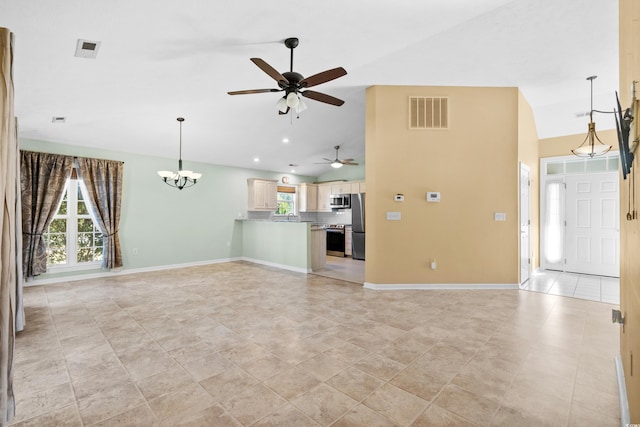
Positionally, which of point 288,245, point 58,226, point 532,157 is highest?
point 532,157

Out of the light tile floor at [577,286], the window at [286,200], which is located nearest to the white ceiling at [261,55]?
the light tile floor at [577,286]

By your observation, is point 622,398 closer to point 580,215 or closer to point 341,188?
point 580,215

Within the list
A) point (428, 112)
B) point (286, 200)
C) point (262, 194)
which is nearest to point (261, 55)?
point (428, 112)

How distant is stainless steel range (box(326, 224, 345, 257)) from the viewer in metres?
8.77

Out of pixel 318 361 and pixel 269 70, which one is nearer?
pixel 318 361

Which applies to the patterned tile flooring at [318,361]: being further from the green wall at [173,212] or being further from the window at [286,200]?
the window at [286,200]

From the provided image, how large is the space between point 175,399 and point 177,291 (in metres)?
3.07

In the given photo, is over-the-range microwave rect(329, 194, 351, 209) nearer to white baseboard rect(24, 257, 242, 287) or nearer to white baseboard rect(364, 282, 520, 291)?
white baseboard rect(24, 257, 242, 287)

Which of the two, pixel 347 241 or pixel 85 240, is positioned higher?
pixel 85 240

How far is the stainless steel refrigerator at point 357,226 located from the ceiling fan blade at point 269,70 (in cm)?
513

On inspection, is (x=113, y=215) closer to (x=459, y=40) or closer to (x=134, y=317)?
(x=134, y=317)

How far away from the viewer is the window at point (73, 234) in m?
5.49

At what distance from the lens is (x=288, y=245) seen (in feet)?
21.7

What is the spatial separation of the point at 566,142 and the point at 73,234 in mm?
9777
